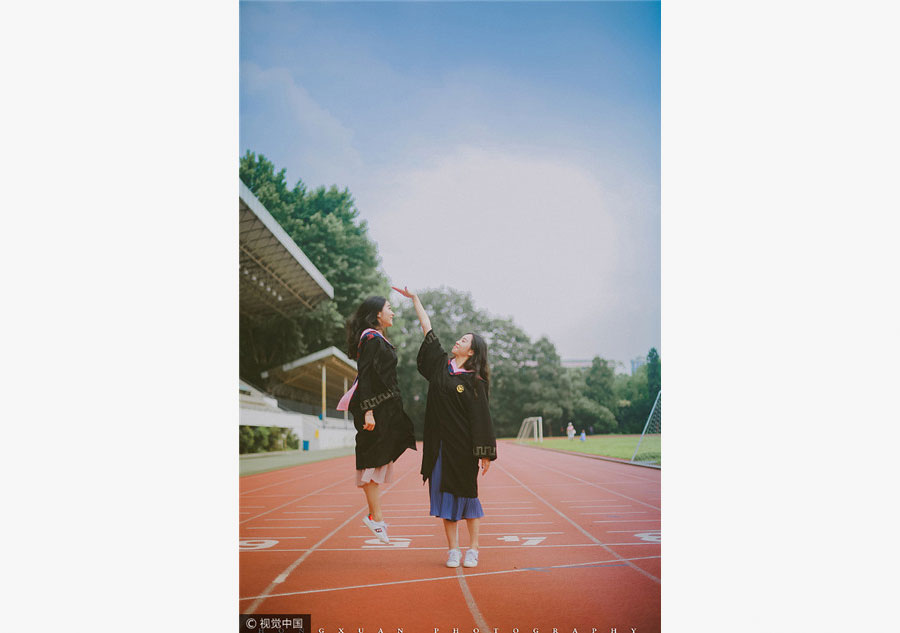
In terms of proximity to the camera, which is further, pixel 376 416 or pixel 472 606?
pixel 376 416

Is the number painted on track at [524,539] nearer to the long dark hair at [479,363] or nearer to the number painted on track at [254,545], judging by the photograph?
the long dark hair at [479,363]

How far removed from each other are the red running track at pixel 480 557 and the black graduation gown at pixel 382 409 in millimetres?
147

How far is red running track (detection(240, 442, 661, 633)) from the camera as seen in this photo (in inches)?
184

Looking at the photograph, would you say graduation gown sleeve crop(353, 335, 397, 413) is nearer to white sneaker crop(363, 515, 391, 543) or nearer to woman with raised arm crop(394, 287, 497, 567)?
woman with raised arm crop(394, 287, 497, 567)

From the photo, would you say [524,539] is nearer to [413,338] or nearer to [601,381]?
[601,381]

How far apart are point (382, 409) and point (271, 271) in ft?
5.36

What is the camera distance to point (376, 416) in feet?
17.1

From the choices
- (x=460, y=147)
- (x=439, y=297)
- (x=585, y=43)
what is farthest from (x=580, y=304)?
(x=585, y=43)

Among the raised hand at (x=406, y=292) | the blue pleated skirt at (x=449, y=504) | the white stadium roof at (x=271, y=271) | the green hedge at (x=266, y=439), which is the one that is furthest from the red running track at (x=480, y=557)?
the white stadium roof at (x=271, y=271)

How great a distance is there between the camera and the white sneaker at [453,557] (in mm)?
4988

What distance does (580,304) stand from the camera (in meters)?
5.65

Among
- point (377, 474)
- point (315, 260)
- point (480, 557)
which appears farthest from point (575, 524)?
point (315, 260)

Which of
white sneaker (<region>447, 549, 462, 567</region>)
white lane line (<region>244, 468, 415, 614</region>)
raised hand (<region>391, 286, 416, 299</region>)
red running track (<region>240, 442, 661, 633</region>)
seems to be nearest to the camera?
red running track (<region>240, 442, 661, 633</region>)

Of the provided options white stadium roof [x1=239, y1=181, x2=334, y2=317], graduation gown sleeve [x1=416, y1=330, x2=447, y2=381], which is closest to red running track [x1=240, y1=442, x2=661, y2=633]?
graduation gown sleeve [x1=416, y1=330, x2=447, y2=381]
